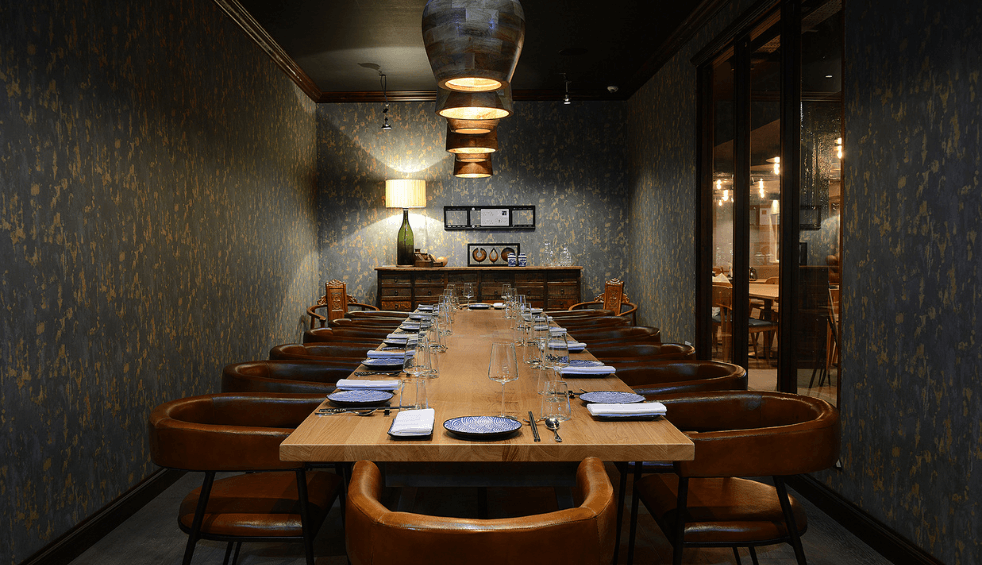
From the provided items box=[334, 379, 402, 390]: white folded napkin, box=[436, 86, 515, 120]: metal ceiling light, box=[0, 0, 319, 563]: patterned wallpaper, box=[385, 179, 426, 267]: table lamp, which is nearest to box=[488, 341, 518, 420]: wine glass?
box=[334, 379, 402, 390]: white folded napkin

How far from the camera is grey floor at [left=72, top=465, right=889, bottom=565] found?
2648 mm

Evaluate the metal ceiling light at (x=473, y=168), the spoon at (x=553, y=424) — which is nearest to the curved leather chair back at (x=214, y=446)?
the spoon at (x=553, y=424)

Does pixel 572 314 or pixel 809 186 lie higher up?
pixel 809 186

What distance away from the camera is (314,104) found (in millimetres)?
8062

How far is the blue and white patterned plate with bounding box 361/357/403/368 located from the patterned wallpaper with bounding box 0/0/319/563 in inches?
52.9

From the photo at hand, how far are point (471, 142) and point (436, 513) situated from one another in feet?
7.38

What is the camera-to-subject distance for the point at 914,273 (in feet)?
8.59

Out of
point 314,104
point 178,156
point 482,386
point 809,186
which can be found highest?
point 314,104

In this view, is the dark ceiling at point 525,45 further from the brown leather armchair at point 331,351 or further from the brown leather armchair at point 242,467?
the brown leather armchair at point 242,467

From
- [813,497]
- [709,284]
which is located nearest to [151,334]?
[813,497]

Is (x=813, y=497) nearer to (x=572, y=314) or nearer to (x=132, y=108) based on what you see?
(x=572, y=314)

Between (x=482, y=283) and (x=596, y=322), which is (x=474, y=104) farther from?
(x=482, y=283)

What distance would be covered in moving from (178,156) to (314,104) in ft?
14.0

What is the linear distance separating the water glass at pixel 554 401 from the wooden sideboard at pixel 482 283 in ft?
Answer: 18.2
